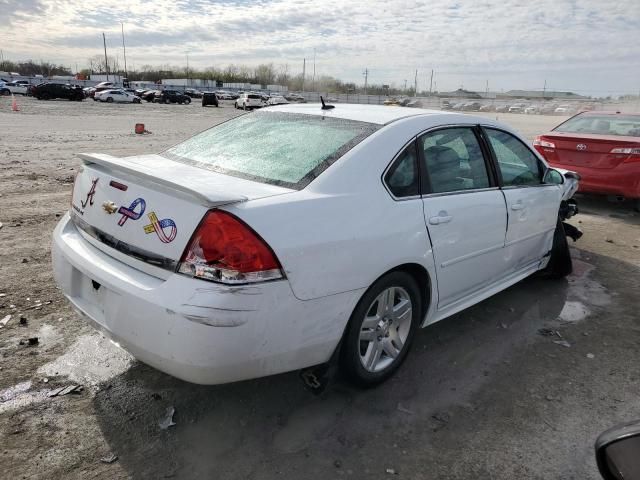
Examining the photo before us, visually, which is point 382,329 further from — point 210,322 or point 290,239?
point 210,322

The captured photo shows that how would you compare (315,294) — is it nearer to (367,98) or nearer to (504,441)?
(504,441)

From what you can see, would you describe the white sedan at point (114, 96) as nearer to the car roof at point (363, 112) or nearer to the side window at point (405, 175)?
the car roof at point (363, 112)

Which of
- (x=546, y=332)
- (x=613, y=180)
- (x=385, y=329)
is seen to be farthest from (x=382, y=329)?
(x=613, y=180)

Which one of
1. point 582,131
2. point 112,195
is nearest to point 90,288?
point 112,195

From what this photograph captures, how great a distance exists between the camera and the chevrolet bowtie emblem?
2672 mm

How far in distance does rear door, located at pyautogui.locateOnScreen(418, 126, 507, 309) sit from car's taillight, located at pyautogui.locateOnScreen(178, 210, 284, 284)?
46.9 inches

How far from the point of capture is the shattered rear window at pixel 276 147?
282cm

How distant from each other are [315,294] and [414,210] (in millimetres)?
891

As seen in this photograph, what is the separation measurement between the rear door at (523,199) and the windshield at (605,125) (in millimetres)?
4444

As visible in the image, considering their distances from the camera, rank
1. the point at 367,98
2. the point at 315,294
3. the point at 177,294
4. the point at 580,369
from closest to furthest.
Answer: the point at 177,294, the point at 315,294, the point at 580,369, the point at 367,98

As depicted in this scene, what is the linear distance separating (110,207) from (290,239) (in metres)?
1.04

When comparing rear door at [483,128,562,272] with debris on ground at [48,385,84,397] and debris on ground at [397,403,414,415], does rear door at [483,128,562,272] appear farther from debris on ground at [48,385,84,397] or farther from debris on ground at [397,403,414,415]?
debris on ground at [48,385,84,397]

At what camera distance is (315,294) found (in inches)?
96.5

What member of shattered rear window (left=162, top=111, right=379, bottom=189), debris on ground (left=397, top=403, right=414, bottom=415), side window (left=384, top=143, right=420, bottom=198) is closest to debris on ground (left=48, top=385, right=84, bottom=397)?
shattered rear window (left=162, top=111, right=379, bottom=189)
